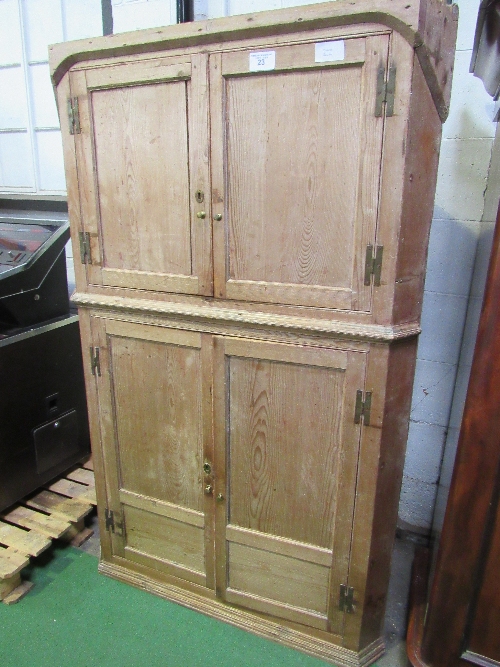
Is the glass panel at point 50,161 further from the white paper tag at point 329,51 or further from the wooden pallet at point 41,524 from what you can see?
the white paper tag at point 329,51

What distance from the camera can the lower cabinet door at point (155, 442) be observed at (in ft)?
5.08

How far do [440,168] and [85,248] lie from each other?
1.35 meters

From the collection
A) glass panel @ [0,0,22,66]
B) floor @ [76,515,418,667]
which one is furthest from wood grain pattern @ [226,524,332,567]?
glass panel @ [0,0,22,66]

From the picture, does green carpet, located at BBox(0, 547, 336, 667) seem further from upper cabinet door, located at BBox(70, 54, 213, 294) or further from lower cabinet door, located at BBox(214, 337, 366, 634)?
upper cabinet door, located at BBox(70, 54, 213, 294)

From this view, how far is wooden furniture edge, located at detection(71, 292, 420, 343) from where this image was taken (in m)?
1.25

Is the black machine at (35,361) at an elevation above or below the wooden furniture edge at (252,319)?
below

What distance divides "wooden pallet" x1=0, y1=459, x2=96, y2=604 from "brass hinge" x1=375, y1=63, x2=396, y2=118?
6.46ft

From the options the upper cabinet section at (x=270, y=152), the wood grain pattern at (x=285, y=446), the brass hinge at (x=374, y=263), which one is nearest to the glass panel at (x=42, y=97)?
the upper cabinet section at (x=270, y=152)

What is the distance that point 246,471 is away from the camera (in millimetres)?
1532

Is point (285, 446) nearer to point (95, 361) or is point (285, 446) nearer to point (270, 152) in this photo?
point (95, 361)

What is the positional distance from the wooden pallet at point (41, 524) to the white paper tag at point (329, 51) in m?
1.98

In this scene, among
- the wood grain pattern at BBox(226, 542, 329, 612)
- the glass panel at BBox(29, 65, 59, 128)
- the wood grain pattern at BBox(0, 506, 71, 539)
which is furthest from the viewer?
the glass panel at BBox(29, 65, 59, 128)

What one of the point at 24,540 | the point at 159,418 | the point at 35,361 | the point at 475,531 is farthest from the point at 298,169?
the point at 24,540

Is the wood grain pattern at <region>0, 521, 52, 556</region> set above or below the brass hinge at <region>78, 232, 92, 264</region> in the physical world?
below
